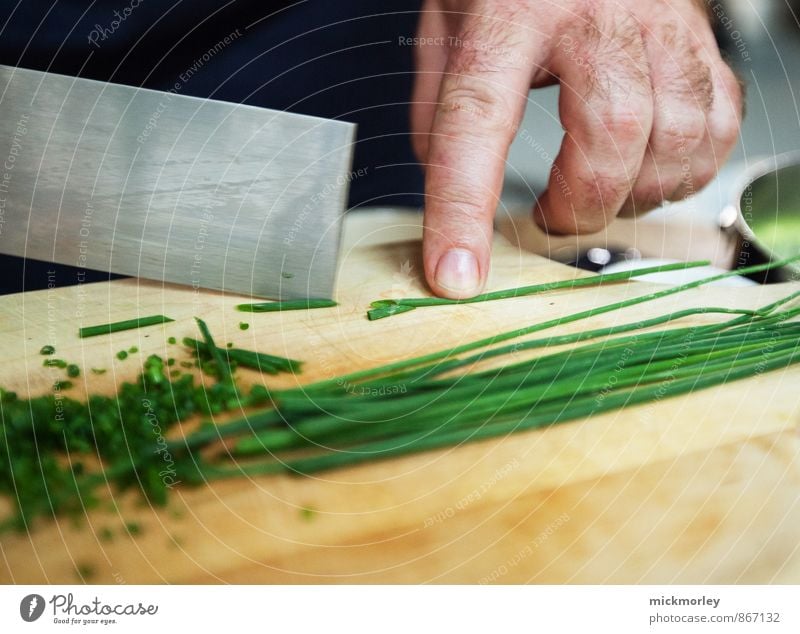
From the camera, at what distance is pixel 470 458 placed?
436 mm

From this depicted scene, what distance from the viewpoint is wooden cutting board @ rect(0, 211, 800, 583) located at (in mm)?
397

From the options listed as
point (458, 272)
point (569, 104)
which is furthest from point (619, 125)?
point (458, 272)

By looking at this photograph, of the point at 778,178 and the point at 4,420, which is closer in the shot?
the point at 4,420

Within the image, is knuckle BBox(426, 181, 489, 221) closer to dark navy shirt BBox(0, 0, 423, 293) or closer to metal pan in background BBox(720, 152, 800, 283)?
dark navy shirt BBox(0, 0, 423, 293)

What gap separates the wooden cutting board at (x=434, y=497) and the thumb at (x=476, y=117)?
0.26ft

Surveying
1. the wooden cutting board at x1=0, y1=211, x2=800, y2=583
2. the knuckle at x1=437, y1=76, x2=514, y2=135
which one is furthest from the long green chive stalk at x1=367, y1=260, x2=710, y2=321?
A: the knuckle at x1=437, y1=76, x2=514, y2=135

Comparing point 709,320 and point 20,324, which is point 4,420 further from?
point 709,320

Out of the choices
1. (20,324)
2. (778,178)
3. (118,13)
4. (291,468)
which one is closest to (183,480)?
(291,468)

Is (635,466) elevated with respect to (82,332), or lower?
lower

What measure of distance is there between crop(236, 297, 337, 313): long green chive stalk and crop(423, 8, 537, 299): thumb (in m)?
0.10

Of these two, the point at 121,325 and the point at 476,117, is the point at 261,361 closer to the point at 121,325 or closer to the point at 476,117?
the point at 121,325

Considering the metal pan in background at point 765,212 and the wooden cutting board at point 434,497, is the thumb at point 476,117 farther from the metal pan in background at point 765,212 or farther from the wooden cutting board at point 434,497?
the metal pan in background at point 765,212
